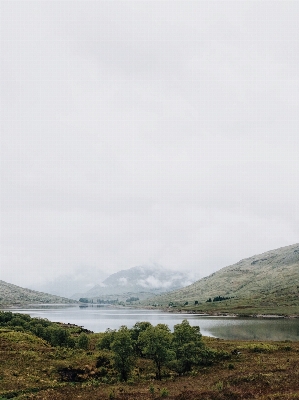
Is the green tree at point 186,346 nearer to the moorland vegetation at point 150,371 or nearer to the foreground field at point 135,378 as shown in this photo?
the moorland vegetation at point 150,371

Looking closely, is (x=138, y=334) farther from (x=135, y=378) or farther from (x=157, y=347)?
(x=157, y=347)

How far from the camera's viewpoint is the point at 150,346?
55844 mm

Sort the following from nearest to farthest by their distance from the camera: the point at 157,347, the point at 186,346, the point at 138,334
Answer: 1. the point at 157,347
2. the point at 186,346
3. the point at 138,334

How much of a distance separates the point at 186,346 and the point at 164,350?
→ 803 cm

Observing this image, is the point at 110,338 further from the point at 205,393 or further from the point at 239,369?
the point at 205,393

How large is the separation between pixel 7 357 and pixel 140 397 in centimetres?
3381

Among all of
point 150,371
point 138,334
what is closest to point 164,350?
point 150,371

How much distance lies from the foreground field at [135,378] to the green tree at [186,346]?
205 cm

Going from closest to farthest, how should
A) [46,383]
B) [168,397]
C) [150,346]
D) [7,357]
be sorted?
[168,397]
[46,383]
[150,346]
[7,357]

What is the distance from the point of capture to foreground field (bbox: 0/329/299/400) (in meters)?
39.8

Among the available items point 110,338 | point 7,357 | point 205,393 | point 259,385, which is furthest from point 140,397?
point 110,338

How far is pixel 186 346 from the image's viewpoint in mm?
62500

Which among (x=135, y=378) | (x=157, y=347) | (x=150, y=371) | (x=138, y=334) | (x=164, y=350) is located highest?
(x=157, y=347)

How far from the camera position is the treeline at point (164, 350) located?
179 feet
